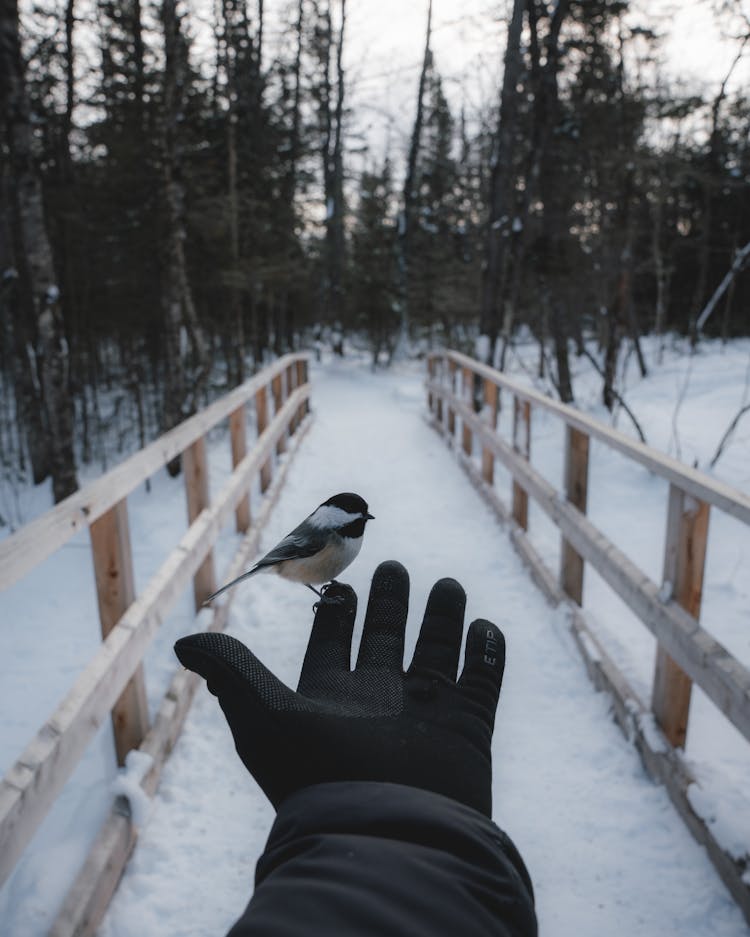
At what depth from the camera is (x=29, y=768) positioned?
1.77 metres

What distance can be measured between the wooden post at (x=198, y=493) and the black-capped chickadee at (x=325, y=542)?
310 centimetres

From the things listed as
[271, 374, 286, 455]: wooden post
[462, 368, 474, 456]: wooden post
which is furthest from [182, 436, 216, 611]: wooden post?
[462, 368, 474, 456]: wooden post

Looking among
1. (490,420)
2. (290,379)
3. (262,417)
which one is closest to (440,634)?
(262,417)

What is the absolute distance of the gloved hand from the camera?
1.06 meters

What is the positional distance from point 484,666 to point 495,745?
6.62ft

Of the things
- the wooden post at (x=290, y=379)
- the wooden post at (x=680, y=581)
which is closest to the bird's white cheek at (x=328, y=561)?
the wooden post at (x=680, y=581)

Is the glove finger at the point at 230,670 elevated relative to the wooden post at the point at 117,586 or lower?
elevated

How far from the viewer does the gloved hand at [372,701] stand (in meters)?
1.06

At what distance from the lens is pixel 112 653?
2381mm

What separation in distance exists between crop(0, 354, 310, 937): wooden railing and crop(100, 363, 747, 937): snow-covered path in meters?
0.17

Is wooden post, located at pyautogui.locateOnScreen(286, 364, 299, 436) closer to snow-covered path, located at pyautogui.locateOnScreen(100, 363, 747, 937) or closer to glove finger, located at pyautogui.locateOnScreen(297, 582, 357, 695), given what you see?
snow-covered path, located at pyautogui.locateOnScreen(100, 363, 747, 937)

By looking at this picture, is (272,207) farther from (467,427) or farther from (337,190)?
(467,427)

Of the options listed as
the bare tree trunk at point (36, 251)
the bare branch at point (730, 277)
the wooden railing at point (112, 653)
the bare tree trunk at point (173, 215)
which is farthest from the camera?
the bare tree trunk at point (173, 215)

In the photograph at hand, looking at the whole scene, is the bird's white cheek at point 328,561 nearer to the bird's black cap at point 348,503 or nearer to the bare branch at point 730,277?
the bird's black cap at point 348,503
